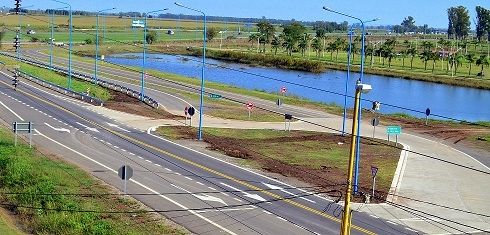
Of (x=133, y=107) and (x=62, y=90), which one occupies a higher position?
(x=62, y=90)

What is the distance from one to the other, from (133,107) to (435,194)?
37.6m

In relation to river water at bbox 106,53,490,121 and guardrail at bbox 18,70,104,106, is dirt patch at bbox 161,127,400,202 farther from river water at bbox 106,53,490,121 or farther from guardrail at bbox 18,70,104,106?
river water at bbox 106,53,490,121

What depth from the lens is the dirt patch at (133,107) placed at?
223ft

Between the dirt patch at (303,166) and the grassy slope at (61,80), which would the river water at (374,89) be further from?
the dirt patch at (303,166)

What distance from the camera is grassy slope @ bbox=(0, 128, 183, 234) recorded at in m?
31.0

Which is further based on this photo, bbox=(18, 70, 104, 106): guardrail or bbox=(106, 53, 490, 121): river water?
bbox=(106, 53, 490, 121): river water

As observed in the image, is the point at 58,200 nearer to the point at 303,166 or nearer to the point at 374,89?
the point at 303,166

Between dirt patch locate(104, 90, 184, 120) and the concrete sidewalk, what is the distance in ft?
19.4

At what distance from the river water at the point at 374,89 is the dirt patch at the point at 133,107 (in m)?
15.6

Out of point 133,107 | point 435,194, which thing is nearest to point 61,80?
point 133,107

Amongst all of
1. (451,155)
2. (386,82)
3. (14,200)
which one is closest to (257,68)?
(386,82)

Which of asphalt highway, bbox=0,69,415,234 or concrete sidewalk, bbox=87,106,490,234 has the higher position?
asphalt highway, bbox=0,69,415,234

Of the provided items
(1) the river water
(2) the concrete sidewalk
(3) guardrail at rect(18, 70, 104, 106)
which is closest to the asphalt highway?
(2) the concrete sidewalk

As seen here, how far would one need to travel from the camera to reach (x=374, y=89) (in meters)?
120
